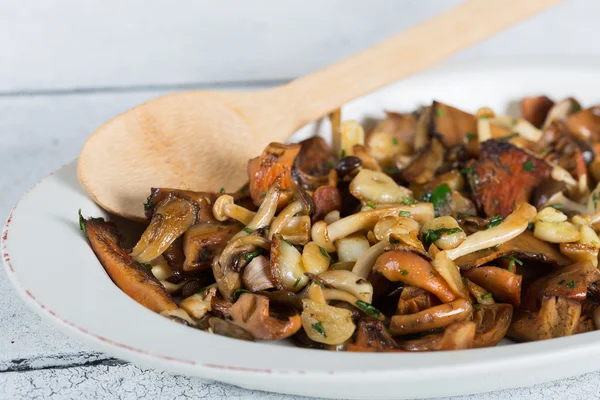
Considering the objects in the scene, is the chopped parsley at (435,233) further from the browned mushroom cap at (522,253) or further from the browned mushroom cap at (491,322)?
the browned mushroom cap at (491,322)

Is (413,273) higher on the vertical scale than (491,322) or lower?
higher

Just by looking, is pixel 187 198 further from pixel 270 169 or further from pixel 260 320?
pixel 260 320

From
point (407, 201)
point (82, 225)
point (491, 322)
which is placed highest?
point (82, 225)

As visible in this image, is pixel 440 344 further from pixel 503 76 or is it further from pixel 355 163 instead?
pixel 503 76

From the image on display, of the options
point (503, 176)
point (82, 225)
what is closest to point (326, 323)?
point (82, 225)

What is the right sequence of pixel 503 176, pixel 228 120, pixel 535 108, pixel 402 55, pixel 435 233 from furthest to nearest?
pixel 535 108 → pixel 402 55 → pixel 228 120 → pixel 503 176 → pixel 435 233

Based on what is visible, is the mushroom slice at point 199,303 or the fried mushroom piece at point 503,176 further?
the fried mushroom piece at point 503,176

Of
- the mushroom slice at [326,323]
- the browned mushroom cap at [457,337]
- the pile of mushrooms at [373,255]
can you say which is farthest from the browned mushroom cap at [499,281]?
the mushroom slice at [326,323]
